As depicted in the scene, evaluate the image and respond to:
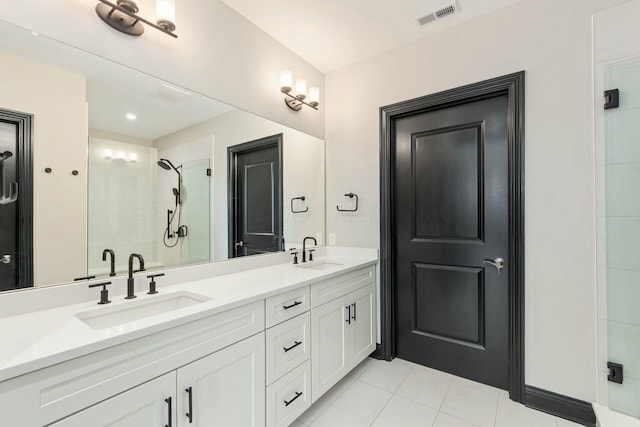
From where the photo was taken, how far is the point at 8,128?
46.2 inches

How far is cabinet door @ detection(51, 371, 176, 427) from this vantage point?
89 centimetres

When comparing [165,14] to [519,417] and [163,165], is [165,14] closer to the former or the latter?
[163,165]

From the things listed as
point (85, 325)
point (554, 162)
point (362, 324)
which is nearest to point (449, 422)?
point (362, 324)

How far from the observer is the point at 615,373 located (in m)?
1.65

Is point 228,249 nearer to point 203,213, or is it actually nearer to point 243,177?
point 203,213

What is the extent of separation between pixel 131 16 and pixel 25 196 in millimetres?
975

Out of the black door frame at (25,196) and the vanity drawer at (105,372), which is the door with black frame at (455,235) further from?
the black door frame at (25,196)

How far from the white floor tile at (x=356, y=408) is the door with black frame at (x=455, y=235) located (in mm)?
582

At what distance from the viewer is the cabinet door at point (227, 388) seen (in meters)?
1.13

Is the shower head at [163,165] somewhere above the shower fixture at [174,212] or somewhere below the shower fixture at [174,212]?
above

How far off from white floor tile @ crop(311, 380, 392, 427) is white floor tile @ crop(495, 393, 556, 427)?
68 centimetres

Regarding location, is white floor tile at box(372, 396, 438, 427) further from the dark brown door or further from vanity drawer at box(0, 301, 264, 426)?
vanity drawer at box(0, 301, 264, 426)

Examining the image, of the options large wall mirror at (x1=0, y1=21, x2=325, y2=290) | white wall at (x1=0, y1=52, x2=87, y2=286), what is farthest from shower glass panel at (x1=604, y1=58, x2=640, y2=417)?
white wall at (x1=0, y1=52, x2=87, y2=286)

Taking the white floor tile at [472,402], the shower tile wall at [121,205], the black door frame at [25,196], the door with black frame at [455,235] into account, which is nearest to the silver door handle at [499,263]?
the door with black frame at [455,235]
